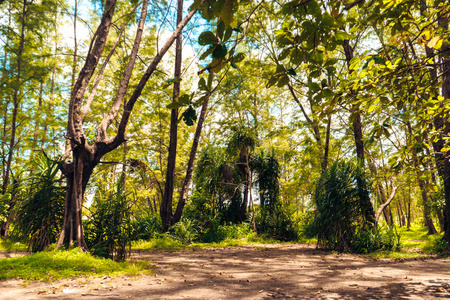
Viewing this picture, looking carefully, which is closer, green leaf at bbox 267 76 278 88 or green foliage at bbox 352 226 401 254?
green leaf at bbox 267 76 278 88

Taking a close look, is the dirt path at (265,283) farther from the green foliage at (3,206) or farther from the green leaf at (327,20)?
the green foliage at (3,206)

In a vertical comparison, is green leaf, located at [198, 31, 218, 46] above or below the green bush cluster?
above

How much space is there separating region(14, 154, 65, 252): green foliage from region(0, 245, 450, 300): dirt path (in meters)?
1.36

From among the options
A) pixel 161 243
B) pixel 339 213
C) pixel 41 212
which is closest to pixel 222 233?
pixel 161 243

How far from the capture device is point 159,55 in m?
5.37

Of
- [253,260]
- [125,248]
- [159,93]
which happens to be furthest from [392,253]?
[159,93]

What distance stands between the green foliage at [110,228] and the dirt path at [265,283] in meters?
0.74

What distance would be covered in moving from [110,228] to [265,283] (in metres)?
2.56

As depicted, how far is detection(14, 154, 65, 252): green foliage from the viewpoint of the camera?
448cm

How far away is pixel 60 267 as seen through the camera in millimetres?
3654

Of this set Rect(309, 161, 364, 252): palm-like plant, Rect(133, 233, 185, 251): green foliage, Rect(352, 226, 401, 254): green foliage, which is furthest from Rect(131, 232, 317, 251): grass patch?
Rect(352, 226, 401, 254): green foliage

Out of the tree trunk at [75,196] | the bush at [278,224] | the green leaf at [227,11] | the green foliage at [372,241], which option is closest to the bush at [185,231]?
the bush at [278,224]

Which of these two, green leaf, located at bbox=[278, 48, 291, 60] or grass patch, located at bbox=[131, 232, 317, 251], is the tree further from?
green leaf, located at bbox=[278, 48, 291, 60]

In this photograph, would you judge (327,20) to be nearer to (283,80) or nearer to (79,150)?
(283,80)
